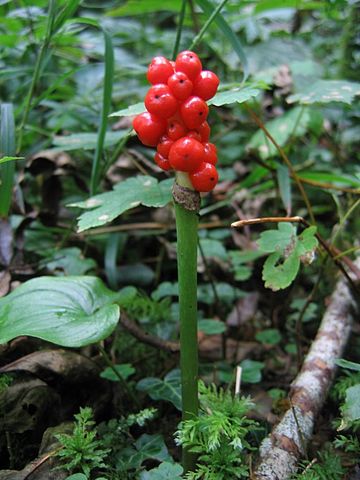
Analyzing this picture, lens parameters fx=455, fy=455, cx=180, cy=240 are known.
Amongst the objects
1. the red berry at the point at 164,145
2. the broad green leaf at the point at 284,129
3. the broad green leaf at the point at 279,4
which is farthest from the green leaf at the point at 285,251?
the broad green leaf at the point at 279,4

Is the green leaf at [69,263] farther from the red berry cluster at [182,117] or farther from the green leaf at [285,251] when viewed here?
the red berry cluster at [182,117]

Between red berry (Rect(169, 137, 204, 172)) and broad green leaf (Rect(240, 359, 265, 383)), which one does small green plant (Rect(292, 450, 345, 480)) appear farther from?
red berry (Rect(169, 137, 204, 172))

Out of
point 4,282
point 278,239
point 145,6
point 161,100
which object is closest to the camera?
point 161,100

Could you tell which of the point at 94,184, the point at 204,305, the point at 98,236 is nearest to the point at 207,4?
the point at 94,184

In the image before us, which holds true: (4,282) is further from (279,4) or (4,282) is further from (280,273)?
(279,4)

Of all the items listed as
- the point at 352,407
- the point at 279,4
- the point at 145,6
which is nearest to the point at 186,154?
→ the point at 352,407

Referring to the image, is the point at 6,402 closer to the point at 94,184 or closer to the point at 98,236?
the point at 94,184
